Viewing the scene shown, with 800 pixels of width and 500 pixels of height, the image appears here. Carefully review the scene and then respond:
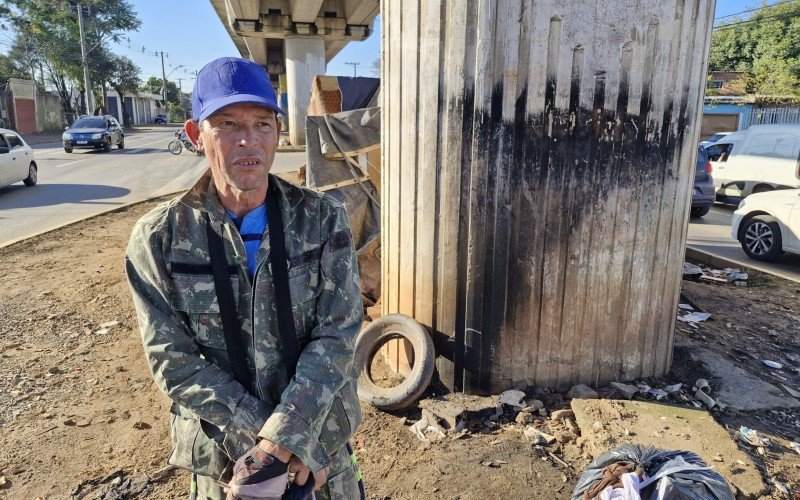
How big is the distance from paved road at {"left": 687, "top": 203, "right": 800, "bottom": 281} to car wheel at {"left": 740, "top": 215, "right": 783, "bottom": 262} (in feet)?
0.41

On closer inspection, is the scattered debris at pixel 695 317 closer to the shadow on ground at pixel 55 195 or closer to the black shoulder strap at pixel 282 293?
the black shoulder strap at pixel 282 293

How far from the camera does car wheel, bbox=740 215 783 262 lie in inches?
311

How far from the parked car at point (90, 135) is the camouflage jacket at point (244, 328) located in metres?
24.4

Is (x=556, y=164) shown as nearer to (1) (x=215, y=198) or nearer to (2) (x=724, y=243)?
(1) (x=215, y=198)

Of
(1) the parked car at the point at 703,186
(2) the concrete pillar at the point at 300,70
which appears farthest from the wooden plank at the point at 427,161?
(2) the concrete pillar at the point at 300,70

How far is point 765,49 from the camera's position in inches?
1230

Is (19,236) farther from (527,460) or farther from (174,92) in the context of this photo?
(174,92)

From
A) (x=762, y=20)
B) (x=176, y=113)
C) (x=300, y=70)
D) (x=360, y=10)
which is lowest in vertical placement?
(x=176, y=113)

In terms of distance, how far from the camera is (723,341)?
4.82 m

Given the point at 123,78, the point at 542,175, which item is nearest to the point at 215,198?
the point at 542,175

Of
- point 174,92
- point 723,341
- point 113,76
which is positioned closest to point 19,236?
point 723,341

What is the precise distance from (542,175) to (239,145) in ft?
7.34

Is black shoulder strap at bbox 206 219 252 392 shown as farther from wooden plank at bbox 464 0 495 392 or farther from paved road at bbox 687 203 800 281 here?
paved road at bbox 687 203 800 281

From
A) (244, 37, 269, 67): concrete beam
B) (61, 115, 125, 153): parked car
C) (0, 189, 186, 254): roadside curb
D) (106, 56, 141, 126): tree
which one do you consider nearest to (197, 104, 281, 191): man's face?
(0, 189, 186, 254): roadside curb
